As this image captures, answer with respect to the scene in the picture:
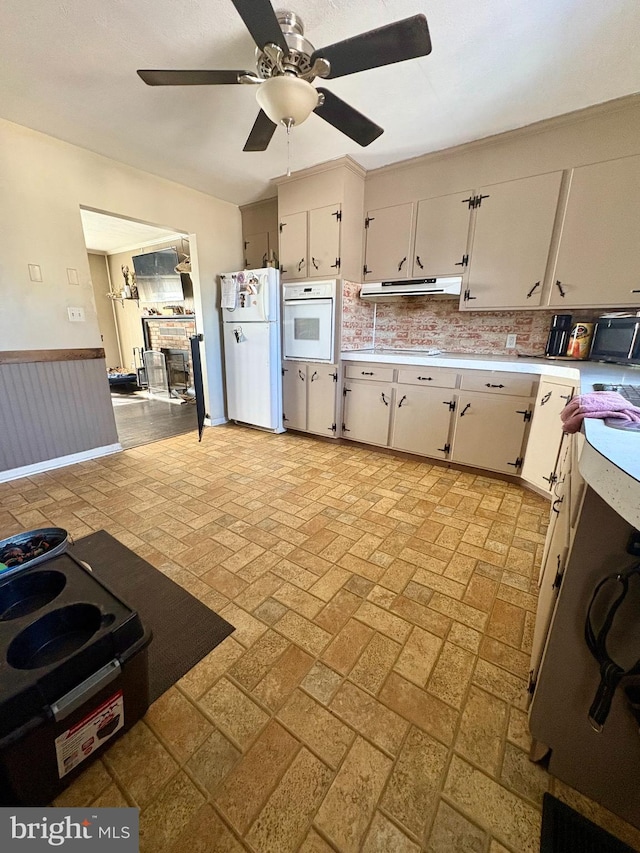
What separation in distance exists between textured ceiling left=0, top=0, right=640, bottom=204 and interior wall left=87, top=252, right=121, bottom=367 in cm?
474

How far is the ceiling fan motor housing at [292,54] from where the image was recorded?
1457 millimetres

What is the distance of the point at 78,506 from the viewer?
2.23m

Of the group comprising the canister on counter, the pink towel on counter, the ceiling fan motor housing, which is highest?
the ceiling fan motor housing

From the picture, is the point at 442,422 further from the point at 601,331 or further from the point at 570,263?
the point at 570,263

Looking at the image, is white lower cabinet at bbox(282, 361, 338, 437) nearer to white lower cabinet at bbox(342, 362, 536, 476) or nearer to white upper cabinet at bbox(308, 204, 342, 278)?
white lower cabinet at bbox(342, 362, 536, 476)

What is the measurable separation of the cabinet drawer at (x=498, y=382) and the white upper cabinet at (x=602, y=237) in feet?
2.09

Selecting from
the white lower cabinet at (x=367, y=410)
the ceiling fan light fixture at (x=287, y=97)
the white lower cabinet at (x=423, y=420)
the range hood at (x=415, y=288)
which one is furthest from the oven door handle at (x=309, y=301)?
the ceiling fan light fixture at (x=287, y=97)

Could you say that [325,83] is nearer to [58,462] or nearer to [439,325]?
[439,325]

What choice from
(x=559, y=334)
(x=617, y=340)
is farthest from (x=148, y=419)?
(x=617, y=340)

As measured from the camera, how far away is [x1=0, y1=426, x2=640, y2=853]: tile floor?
0.83 m

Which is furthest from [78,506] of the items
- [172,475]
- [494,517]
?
[494,517]

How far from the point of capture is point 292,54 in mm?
1450

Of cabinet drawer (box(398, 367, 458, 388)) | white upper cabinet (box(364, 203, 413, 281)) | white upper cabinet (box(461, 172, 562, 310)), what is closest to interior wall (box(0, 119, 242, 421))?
white upper cabinet (box(364, 203, 413, 281))

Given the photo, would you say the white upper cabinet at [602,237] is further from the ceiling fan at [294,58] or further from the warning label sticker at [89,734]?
the warning label sticker at [89,734]
